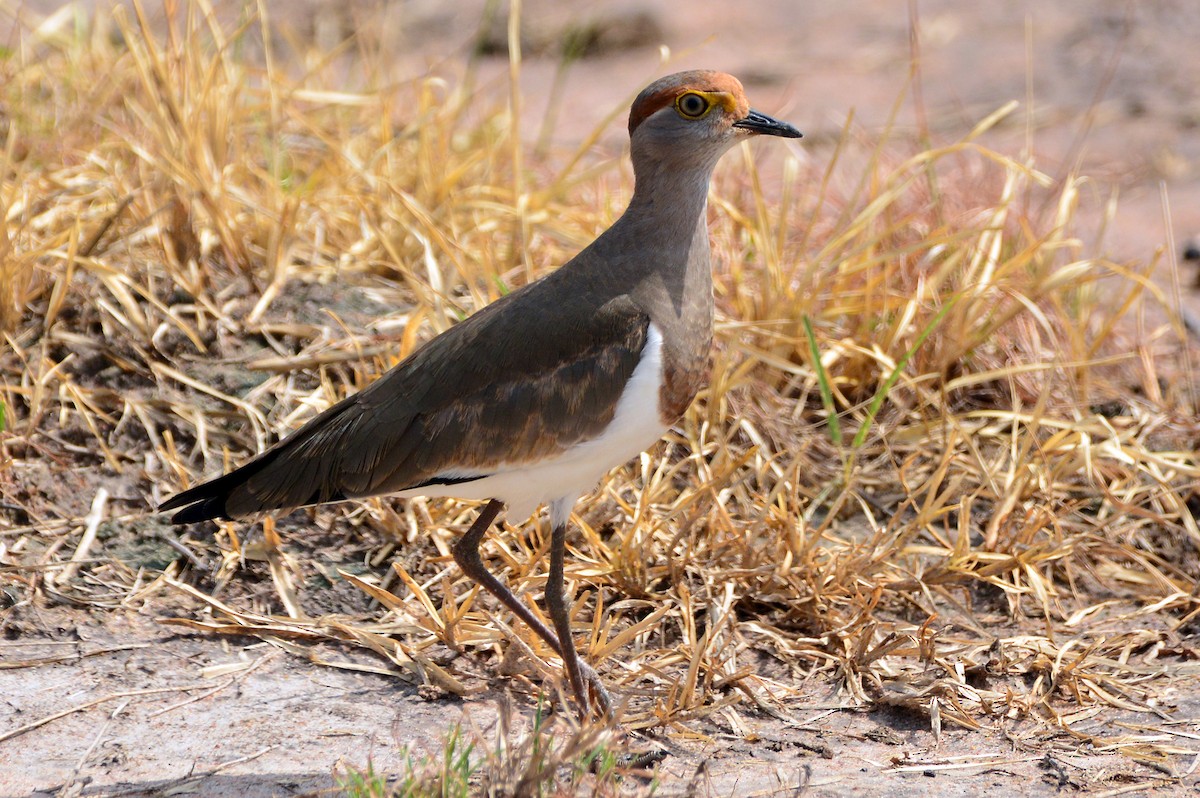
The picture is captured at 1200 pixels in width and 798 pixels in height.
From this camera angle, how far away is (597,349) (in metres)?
3.27

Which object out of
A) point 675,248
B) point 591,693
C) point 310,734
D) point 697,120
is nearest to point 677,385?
point 675,248

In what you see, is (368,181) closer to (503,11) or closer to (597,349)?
(597,349)

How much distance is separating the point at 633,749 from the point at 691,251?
1.32 m

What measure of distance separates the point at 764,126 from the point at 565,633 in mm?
1476

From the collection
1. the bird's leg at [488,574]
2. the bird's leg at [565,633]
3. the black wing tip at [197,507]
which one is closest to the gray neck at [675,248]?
the bird's leg at [565,633]

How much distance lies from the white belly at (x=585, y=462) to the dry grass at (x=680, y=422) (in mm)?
450

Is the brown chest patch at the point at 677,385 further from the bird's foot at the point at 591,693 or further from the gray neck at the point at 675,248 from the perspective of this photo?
the bird's foot at the point at 591,693

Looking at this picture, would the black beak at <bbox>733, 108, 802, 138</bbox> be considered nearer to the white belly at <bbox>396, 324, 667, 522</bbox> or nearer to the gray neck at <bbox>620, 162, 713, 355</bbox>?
the gray neck at <bbox>620, 162, 713, 355</bbox>

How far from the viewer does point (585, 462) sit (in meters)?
3.26

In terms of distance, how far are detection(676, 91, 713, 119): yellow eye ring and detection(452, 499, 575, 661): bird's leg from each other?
1192 millimetres

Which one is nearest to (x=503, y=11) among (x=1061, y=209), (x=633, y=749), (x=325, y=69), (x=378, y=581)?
(x=325, y=69)

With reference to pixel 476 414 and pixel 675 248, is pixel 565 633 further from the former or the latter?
pixel 675 248

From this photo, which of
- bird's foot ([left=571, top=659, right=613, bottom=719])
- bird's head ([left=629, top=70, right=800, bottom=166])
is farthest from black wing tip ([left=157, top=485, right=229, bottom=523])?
bird's head ([left=629, top=70, right=800, bottom=166])

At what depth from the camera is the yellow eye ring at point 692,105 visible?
Result: 11.0ft
